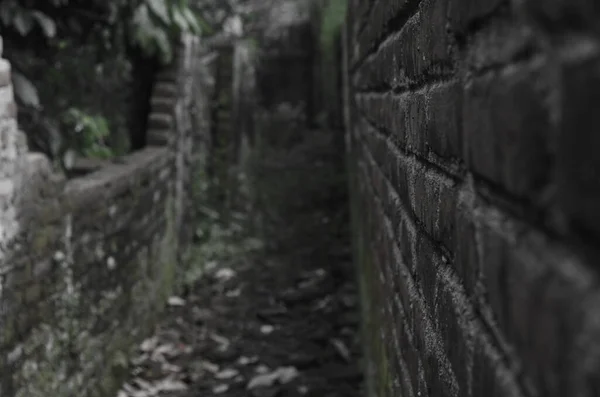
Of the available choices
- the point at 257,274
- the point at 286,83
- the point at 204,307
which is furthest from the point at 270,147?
the point at 204,307

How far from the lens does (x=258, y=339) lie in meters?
5.40

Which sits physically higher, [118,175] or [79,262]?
[118,175]

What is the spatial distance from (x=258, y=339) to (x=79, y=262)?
73.7 inches

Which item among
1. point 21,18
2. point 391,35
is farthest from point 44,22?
point 391,35

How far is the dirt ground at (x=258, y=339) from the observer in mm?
4562

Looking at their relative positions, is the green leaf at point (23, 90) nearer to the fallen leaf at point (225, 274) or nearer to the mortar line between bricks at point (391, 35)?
the mortar line between bricks at point (391, 35)

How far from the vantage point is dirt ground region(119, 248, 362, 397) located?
4.56m

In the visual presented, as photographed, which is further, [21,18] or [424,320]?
[21,18]

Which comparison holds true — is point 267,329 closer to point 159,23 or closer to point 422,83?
point 159,23

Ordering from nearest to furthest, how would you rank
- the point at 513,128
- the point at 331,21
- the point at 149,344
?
the point at 513,128, the point at 149,344, the point at 331,21

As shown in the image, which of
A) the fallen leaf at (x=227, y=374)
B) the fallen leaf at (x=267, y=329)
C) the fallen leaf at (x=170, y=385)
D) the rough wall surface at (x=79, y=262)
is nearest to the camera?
the rough wall surface at (x=79, y=262)

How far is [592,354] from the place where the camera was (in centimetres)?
51

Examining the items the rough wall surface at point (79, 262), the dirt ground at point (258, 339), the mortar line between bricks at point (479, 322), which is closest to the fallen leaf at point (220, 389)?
the dirt ground at point (258, 339)

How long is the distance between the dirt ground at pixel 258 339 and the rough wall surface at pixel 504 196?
319 centimetres
